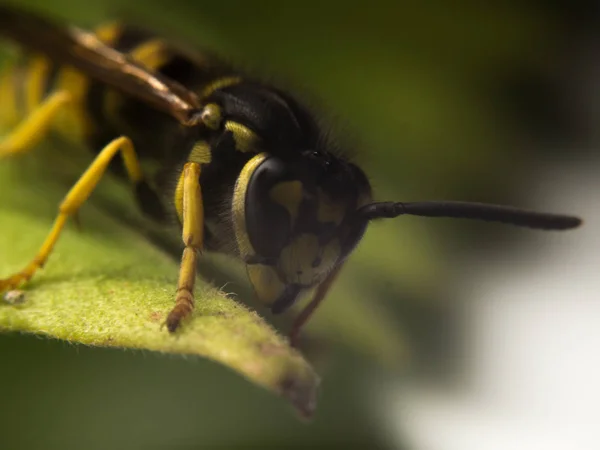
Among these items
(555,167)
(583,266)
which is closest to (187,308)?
(583,266)

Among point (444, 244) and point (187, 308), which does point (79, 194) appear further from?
point (444, 244)

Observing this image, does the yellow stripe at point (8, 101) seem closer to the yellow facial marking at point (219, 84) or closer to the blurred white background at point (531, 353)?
the yellow facial marking at point (219, 84)

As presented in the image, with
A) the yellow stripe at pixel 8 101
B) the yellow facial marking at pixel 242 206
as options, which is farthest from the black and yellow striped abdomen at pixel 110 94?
the yellow facial marking at pixel 242 206

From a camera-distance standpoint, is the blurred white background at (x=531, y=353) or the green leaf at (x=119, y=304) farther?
the blurred white background at (x=531, y=353)

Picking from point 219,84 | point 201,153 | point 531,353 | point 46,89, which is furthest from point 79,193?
point 531,353

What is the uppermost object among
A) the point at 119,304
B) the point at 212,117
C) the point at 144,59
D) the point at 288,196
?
the point at 144,59

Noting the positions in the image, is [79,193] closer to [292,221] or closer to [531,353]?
[292,221]
